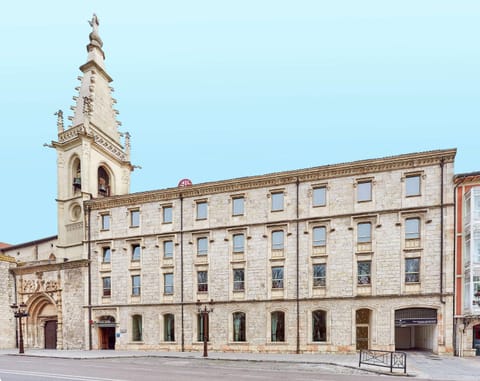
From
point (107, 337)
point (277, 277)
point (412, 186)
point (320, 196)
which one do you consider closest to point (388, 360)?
point (277, 277)

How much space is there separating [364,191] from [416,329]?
39.7ft

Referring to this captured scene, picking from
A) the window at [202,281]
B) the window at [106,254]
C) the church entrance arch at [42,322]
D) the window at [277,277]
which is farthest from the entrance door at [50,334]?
the window at [277,277]

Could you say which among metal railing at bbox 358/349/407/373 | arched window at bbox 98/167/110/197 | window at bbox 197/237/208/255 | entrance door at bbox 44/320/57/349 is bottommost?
entrance door at bbox 44/320/57/349

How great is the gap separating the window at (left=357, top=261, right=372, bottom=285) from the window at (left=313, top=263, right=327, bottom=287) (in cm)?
244

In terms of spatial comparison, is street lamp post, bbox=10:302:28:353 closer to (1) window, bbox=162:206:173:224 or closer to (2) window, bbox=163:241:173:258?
(2) window, bbox=163:241:173:258

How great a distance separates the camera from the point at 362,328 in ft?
90.9

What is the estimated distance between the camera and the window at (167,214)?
109 ft

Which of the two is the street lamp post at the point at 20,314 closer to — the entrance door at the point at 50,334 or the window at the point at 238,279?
the entrance door at the point at 50,334

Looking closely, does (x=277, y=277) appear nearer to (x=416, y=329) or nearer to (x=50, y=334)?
(x=416, y=329)

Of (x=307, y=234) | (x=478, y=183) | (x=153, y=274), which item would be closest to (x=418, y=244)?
(x=478, y=183)

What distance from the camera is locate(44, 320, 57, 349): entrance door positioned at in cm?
3600

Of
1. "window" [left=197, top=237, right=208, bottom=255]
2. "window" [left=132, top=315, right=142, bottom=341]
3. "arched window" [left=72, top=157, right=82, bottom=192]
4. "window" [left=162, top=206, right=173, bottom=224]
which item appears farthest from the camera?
"arched window" [left=72, top=157, right=82, bottom=192]

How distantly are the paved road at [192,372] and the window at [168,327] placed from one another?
7.86 metres

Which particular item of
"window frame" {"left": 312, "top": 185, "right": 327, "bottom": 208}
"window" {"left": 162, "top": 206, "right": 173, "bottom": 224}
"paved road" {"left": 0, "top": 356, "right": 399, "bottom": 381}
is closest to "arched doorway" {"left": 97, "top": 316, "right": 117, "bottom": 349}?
"window" {"left": 162, "top": 206, "right": 173, "bottom": 224}
